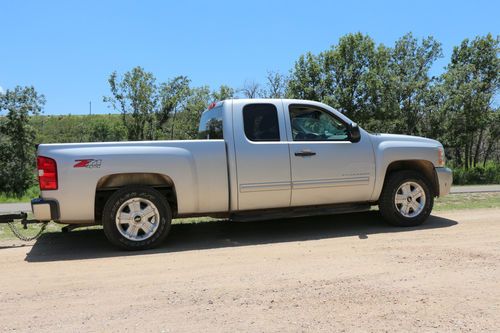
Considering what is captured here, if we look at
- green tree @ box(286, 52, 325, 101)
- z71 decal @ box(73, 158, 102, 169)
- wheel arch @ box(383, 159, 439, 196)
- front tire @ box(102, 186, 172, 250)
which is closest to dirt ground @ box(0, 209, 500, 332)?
front tire @ box(102, 186, 172, 250)

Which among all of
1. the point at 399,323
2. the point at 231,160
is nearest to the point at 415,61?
the point at 231,160

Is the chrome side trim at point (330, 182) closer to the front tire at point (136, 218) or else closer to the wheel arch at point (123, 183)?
the wheel arch at point (123, 183)

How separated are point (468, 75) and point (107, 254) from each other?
2636 cm

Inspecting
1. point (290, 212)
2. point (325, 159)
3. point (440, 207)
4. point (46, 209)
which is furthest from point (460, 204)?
point (46, 209)

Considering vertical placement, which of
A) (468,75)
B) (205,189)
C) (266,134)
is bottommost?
(205,189)

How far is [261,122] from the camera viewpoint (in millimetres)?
6824

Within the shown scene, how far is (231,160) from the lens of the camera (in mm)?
6461

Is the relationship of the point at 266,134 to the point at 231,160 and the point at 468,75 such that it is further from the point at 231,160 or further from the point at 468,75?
the point at 468,75

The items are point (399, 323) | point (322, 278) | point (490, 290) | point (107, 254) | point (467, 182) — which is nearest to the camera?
point (399, 323)

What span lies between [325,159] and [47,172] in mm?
3814

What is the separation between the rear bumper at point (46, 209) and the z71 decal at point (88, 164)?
0.54m

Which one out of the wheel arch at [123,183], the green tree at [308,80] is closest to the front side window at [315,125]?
the wheel arch at [123,183]

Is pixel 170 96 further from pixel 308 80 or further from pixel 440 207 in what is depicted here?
pixel 440 207

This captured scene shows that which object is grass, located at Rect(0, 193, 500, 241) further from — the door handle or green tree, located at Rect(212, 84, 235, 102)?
green tree, located at Rect(212, 84, 235, 102)
